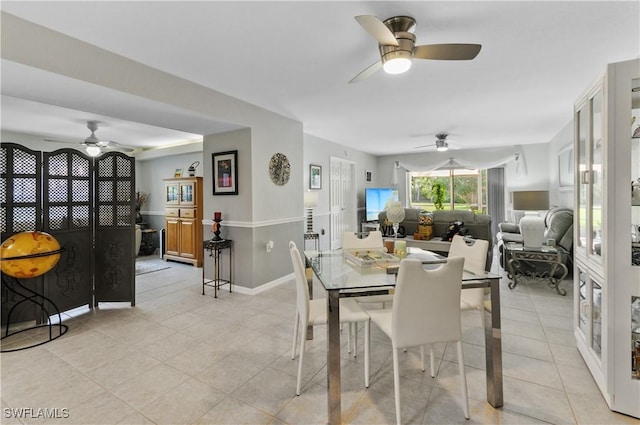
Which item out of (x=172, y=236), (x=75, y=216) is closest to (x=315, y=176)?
(x=172, y=236)

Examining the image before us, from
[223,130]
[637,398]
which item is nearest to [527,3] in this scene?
[637,398]

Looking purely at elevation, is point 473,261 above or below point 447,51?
below

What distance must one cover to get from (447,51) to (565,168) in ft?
15.6

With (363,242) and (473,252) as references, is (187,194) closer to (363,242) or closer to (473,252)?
(363,242)

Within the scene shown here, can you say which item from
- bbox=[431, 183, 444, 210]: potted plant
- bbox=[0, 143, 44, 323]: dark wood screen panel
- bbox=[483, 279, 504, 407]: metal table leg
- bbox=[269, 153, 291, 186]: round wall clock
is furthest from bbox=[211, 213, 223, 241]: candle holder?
bbox=[431, 183, 444, 210]: potted plant

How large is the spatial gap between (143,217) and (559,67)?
7.88 m

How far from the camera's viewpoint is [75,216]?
10.7ft

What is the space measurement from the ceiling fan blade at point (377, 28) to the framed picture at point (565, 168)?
4576 millimetres

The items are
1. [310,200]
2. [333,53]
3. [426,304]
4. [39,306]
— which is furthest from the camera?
[310,200]

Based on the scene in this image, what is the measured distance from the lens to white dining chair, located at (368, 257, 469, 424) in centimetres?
162

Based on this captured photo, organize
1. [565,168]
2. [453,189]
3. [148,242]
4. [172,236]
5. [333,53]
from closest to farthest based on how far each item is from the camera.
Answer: [333,53] < [565,168] < [172,236] < [148,242] < [453,189]

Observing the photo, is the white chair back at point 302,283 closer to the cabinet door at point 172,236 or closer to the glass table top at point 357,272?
the glass table top at point 357,272

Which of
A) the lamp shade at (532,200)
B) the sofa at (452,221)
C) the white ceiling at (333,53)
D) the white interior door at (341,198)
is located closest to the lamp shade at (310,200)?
the white ceiling at (333,53)

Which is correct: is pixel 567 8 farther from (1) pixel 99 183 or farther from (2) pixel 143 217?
(2) pixel 143 217
